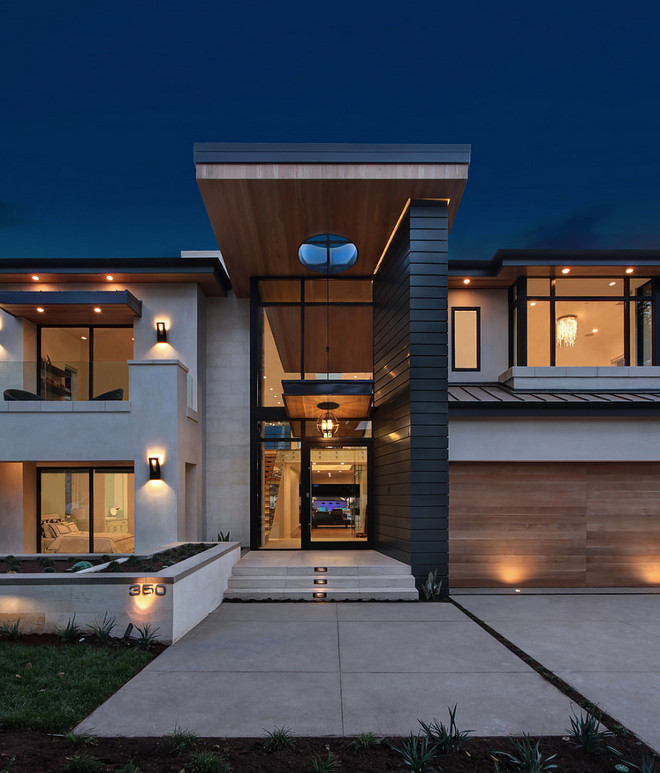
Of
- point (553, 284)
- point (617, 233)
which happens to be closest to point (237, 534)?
point (553, 284)

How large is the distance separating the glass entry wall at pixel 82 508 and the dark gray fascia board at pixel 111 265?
4.51 meters

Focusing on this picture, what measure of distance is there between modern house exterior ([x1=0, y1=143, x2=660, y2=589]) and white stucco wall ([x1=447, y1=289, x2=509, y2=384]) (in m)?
0.05

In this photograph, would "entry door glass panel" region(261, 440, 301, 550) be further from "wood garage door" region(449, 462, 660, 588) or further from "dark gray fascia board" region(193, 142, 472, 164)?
"dark gray fascia board" region(193, 142, 472, 164)

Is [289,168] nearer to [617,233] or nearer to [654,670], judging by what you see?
[654,670]

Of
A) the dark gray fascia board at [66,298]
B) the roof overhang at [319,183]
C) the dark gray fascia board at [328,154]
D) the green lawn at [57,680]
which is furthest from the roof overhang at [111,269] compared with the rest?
the green lawn at [57,680]

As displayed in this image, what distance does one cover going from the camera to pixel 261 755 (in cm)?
380

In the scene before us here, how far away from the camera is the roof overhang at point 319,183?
9141mm

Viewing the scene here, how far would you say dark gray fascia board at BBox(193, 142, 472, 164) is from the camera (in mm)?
9086

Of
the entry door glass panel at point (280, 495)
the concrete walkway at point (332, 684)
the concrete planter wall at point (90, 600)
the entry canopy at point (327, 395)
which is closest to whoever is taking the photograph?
the concrete walkway at point (332, 684)

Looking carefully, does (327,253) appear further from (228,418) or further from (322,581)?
(322,581)

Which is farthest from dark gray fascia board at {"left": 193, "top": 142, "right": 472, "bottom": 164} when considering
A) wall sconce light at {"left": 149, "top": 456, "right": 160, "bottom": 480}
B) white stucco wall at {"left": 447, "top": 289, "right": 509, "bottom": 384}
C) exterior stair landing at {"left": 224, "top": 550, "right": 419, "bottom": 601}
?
exterior stair landing at {"left": 224, "top": 550, "right": 419, "bottom": 601}

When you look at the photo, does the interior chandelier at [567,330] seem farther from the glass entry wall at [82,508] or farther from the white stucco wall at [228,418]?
the glass entry wall at [82,508]

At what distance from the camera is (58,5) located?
18.8 metres

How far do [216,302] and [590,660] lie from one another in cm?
1124
